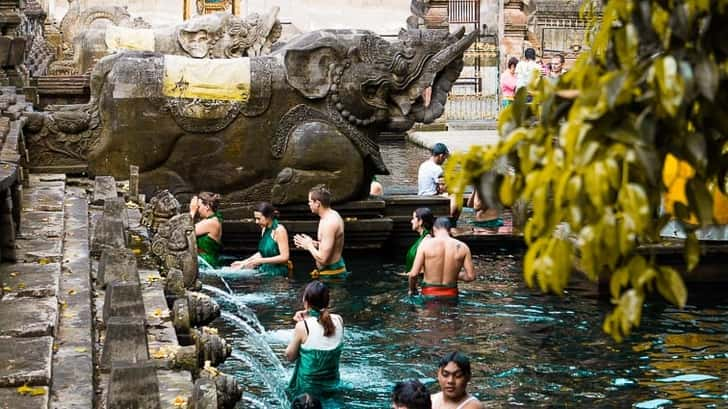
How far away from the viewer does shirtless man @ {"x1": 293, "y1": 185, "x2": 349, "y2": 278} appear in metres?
13.8

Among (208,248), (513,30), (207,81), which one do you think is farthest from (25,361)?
(513,30)

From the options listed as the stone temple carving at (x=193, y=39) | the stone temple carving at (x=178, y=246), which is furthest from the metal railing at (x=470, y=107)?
the stone temple carving at (x=178, y=246)

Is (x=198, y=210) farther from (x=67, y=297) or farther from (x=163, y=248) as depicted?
(x=67, y=297)

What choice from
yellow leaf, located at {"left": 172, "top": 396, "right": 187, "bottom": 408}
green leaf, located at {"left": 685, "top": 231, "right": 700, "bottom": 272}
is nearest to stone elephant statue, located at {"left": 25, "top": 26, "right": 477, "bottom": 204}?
yellow leaf, located at {"left": 172, "top": 396, "right": 187, "bottom": 408}

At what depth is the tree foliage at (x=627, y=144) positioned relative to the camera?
124 inches

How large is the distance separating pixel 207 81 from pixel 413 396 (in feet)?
30.6

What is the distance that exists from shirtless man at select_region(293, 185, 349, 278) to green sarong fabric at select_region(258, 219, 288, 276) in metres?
0.31

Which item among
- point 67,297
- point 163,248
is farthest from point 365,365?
point 67,297

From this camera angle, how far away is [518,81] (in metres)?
23.9

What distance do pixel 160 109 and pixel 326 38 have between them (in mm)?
2134

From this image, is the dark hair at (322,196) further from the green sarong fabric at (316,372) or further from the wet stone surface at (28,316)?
the wet stone surface at (28,316)

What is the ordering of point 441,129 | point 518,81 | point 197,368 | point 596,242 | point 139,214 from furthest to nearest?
point 441,129, point 518,81, point 139,214, point 197,368, point 596,242

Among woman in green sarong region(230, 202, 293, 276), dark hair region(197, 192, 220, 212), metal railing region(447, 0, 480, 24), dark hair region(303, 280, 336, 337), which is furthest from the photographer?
metal railing region(447, 0, 480, 24)

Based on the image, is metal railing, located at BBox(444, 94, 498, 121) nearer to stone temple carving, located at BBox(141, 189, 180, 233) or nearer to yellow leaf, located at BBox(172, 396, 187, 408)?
stone temple carving, located at BBox(141, 189, 180, 233)
